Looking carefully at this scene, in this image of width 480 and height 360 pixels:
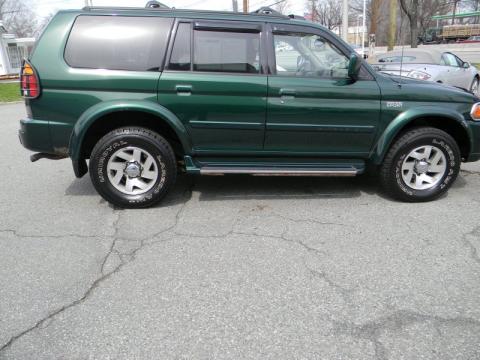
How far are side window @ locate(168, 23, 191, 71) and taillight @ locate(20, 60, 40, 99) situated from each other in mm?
1263

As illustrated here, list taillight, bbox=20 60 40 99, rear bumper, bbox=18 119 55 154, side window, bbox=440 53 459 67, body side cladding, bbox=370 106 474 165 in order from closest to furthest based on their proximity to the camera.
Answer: taillight, bbox=20 60 40 99 < rear bumper, bbox=18 119 55 154 < body side cladding, bbox=370 106 474 165 < side window, bbox=440 53 459 67

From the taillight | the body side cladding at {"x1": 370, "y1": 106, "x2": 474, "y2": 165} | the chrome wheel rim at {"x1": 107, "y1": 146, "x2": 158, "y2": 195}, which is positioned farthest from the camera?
the body side cladding at {"x1": 370, "y1": 106, "x2": 474, "y2": 165}

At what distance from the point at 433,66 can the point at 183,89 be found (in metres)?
8.24

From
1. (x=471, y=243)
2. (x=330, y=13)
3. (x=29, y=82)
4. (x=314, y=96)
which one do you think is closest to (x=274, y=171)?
(x=314, y=96)

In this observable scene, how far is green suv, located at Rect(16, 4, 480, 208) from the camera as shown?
379 cm

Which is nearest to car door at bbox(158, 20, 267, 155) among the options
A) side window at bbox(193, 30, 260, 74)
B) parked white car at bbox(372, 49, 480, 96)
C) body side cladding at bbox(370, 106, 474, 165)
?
side window at bbox(193, 30, 260, 74)

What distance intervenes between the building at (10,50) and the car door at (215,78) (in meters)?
28.5

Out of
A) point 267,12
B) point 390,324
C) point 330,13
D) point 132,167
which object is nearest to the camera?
point 390,324

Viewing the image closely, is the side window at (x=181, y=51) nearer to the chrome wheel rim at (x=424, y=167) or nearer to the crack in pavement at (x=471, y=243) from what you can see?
the chrome wheel rim at (x=424, y=167)

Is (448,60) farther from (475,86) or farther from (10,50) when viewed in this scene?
(10,50)


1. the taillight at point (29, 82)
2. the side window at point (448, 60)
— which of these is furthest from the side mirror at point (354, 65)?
the side window at point (448, 60)

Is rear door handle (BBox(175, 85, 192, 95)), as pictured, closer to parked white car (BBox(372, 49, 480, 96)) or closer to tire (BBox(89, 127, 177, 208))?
tire (BBox(89, 127, 177, 208))

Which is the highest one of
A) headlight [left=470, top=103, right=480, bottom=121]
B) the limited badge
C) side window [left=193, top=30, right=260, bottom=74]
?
side window [left=193, top=30, right=260, bottom=74]

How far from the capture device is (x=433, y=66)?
9.79m
